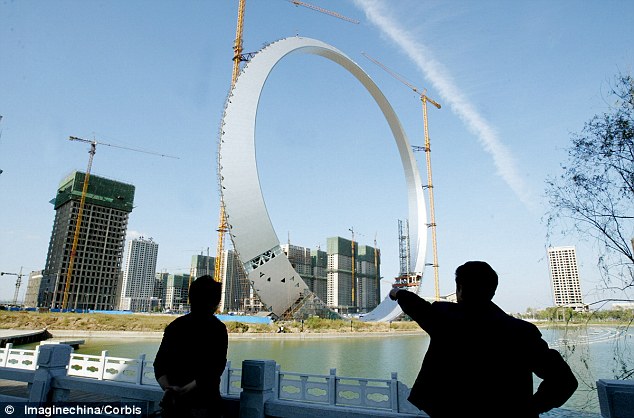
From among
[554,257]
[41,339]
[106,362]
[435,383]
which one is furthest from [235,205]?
[435,383]

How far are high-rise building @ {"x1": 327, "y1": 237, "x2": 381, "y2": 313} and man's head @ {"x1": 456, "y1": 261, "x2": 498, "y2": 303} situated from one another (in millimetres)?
88489

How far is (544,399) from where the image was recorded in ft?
4.87

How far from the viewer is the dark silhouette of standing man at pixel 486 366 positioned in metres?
1.48

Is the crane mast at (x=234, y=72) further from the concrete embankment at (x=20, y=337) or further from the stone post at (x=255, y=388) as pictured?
the stone post at (x=255, y=388)

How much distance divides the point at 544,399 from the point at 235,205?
2602 cm

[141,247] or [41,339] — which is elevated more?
[141,247]

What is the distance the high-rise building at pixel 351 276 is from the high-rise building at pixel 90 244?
46.2 m

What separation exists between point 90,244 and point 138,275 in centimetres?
3065

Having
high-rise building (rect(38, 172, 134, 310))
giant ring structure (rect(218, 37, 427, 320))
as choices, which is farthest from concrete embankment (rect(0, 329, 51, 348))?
high-rise building (rect(38, 172, 134, 310))

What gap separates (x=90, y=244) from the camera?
72.7m

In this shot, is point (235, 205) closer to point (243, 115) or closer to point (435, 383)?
point (243, 115)

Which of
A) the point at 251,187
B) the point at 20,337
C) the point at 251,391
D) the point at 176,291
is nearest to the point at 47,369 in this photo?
the point at 251,391

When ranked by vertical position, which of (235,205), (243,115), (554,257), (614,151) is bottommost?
(554,257)

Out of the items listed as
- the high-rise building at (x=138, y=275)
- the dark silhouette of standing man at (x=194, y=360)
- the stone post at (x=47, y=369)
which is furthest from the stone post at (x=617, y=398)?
the high-rise building at (x=138, y=275)
